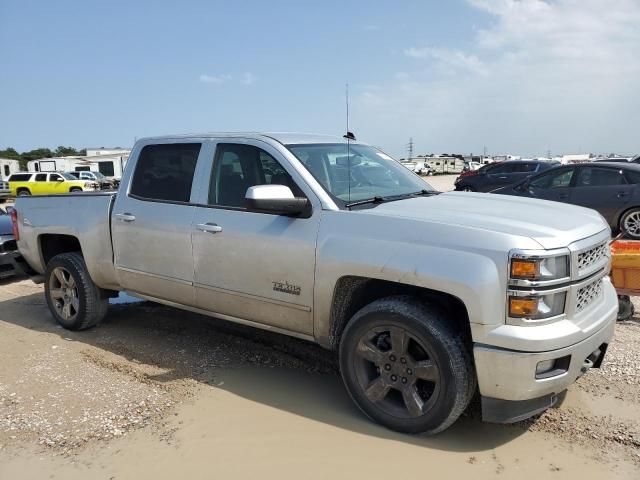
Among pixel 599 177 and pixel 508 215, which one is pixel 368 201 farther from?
pixel 599 177

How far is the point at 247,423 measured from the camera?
3.51 m

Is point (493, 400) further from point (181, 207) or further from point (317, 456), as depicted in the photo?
point (181, 207)

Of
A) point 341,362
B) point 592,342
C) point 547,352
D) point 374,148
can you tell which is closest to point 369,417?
point 341,362

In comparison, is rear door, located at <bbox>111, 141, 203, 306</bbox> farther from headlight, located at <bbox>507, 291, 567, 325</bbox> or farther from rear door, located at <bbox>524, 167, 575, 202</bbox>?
rear door, located at <bbox>524, 167, 575, 202</bbox>

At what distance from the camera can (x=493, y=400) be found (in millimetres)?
3006

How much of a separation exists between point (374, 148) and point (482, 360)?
2462 millimetres

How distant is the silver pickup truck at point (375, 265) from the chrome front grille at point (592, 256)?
0.01m

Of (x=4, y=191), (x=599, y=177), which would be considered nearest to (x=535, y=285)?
(x=599, y=177)

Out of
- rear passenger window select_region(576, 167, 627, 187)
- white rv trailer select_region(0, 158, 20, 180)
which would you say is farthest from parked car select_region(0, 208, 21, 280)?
white rv trailer select_region(0, 158, 20, 180)

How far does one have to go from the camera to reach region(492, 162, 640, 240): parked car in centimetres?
1016

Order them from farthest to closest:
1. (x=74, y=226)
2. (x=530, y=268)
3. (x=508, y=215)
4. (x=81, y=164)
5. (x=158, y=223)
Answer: (x=81, y=164) → (x=74, y=226) → (x=158, y=223) → (x=508, y=215) → (x=530, y=268)

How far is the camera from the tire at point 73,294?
5.25 m

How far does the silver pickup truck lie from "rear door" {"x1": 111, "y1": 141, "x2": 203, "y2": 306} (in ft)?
0.04

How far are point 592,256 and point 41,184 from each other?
32.8 meters
